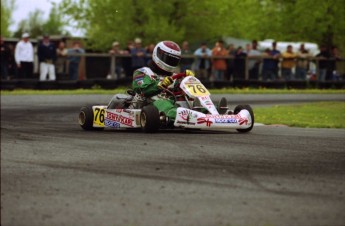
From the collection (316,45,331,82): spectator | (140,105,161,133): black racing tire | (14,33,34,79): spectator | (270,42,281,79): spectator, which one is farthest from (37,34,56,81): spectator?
(140,105,161,133): black racing tire

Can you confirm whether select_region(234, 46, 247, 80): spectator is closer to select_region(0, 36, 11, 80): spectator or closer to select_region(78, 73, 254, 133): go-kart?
select_region(0, 36, 11, 80): spectator

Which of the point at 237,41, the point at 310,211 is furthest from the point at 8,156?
the point at 237,41

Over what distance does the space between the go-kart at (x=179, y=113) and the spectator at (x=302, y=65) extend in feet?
52.4

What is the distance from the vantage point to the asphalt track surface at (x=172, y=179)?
6.55m

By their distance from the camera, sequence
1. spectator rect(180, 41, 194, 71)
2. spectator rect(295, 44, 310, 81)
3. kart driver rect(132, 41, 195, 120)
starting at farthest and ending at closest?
spectator rect(295, 44, 310, 81)
spectator rect(180, 41, 194, 71)
kart driver rect(132, 41, 195, 120)

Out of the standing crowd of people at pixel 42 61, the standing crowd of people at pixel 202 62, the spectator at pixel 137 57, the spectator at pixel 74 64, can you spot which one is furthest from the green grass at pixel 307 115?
the spectator at pixel 74 64

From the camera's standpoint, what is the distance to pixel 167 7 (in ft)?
111

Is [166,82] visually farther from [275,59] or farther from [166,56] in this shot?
[275,59]

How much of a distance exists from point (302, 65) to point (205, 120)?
17587mm

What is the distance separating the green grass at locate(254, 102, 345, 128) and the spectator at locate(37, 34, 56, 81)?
28.4ft

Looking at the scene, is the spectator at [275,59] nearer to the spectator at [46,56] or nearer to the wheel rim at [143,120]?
the spectator at [46,56]

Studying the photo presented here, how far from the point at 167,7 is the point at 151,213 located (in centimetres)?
2757

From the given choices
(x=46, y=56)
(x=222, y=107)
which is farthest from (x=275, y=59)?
(x=222, y=107)

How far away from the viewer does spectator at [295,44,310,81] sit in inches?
1153
